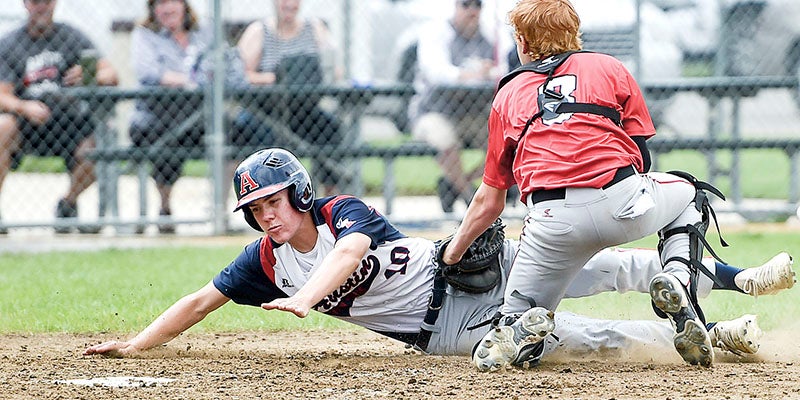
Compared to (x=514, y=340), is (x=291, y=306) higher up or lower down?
higher up

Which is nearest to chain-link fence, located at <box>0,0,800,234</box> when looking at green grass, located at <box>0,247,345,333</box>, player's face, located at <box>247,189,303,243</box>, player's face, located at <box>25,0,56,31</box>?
player's face, located at <box>25,0,56,31</box>

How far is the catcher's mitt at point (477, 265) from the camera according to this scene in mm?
4984

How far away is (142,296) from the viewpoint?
7.23 meters

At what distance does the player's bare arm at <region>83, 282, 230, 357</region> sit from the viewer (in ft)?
16.3

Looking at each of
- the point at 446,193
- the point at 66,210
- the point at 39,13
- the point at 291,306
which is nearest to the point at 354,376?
the point at 291,306

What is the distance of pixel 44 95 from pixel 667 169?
7582mm

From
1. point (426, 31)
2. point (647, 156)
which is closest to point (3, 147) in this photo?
point (426, 31)

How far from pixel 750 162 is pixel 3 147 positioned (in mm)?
11987

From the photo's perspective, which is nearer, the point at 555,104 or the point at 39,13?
the point at 555,104

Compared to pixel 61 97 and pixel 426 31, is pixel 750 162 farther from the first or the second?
pixel 61 97

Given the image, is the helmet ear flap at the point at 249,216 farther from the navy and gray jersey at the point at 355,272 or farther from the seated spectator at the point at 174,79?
the seated spectator at the point at 174,79

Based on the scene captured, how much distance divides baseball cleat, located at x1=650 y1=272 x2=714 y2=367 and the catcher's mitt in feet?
2.67

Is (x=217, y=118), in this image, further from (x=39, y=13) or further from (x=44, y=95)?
(x=39, y=13)

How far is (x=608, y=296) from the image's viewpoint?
290 inches
